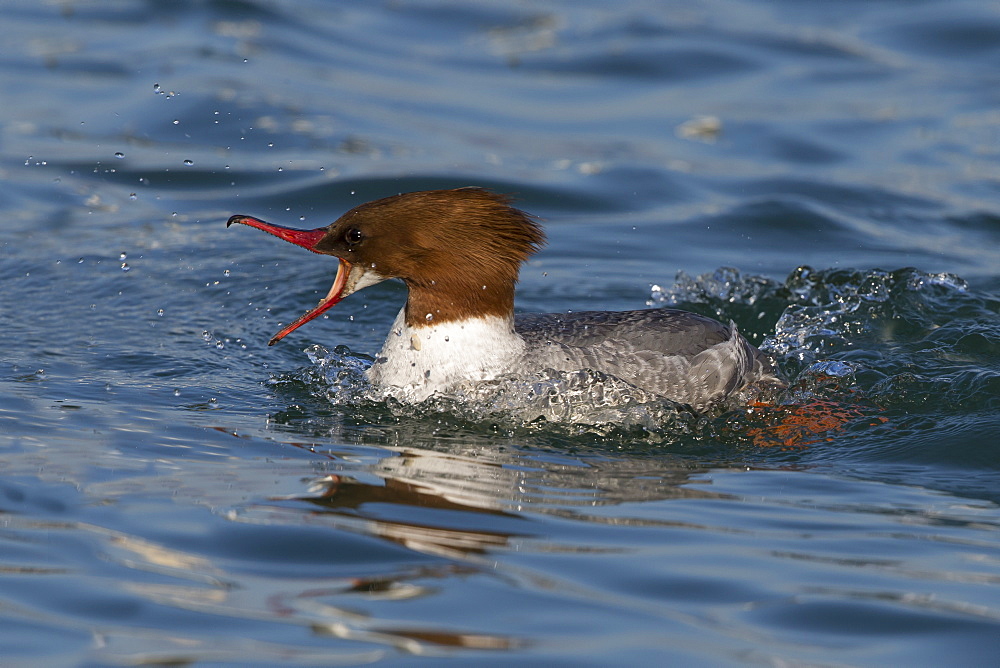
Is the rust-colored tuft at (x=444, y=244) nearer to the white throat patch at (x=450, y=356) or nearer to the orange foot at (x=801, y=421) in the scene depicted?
the white throat patch at (x=450, y=356)

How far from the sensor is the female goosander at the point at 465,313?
607 centimetres

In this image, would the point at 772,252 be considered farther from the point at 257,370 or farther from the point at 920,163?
the point at 257,370

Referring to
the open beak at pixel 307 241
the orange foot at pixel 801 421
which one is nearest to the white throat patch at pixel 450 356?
the open beak at pixel 307 241

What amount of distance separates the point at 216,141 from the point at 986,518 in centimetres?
818

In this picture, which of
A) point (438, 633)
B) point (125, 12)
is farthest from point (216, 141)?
point (438, 633)

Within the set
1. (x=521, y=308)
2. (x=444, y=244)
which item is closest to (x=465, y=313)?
(x=444, y=244)

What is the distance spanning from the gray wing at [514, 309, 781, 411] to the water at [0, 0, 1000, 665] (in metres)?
0.17

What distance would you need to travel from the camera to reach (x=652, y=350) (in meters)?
6.48

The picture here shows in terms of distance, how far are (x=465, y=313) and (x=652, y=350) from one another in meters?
0.98

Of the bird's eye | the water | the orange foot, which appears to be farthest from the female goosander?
the orange foot

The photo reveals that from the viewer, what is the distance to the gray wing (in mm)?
6344

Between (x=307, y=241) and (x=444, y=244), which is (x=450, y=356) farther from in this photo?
(x=307, y=241)

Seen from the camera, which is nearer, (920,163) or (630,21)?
(920,163)

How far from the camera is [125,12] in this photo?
13.8 metres
